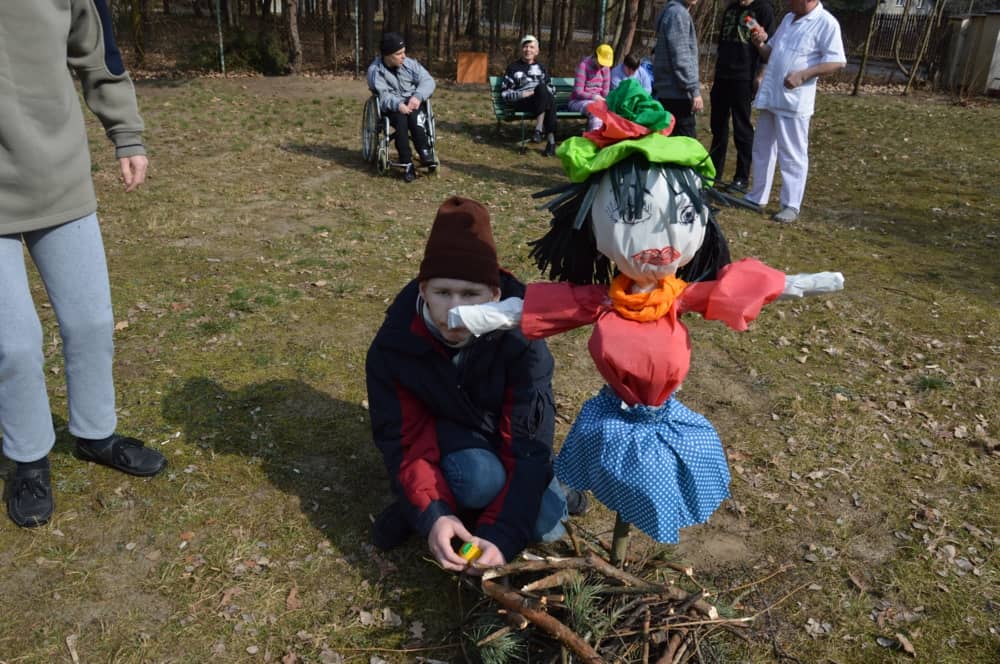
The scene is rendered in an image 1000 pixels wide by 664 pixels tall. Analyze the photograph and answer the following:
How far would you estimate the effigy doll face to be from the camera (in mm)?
2035

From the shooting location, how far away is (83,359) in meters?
2.82

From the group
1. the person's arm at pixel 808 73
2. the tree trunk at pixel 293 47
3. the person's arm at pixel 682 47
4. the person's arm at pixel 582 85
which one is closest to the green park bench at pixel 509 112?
the person's arm at pixel 582 85

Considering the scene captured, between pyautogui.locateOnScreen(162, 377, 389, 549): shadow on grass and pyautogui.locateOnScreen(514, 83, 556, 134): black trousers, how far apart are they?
709cm

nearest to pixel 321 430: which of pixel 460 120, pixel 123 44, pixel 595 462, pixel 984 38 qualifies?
pixel 595 462

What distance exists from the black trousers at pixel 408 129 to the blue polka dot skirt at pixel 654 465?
21.3 ft

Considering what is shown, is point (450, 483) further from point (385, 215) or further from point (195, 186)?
point (195, 186)

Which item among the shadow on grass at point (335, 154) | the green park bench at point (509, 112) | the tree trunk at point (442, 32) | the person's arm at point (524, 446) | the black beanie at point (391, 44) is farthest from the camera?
the tree trunk at point (442, 32)

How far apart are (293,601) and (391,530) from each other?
412mm

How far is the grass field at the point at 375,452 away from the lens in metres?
2.56

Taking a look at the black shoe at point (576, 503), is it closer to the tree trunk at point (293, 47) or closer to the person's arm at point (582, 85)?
the person's arm at point (582, 85)

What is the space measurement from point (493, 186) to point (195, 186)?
3073 mm

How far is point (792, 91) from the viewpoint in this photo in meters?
6.47

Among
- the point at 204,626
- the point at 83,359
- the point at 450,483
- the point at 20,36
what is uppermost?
the point at 20,36

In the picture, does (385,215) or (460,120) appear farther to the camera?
(460,120)
